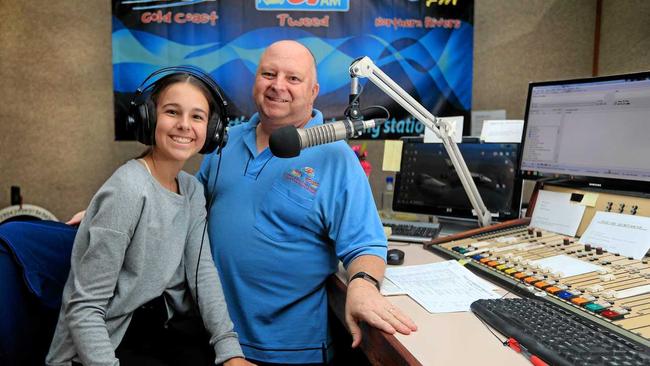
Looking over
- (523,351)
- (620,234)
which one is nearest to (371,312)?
(523,351)

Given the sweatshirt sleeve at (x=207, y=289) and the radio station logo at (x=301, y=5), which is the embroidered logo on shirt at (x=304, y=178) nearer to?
the sweatshirt sleeve at (x=207, y=289)

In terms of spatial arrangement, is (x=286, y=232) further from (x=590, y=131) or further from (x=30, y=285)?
(x=590, y=131)

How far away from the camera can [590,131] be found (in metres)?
1.35

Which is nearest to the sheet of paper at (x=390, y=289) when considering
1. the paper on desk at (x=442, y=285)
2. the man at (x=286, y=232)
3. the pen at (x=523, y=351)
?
the paper on desk at (x=442, y=285)

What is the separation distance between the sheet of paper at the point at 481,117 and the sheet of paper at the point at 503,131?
3.05ft

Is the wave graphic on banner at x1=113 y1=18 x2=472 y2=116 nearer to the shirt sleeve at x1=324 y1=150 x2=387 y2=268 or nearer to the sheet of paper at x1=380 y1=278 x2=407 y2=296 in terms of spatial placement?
the shirt sleeve at x1=324 y1=150 x2=387 y2=268

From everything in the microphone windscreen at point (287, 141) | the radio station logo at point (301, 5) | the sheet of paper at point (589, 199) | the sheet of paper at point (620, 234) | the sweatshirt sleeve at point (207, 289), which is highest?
the radio station logo at point (301, 5)

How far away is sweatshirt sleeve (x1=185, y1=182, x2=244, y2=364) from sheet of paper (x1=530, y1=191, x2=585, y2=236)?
964 millimetres

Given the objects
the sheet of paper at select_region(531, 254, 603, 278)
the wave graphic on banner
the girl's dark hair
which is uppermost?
the wave graphic on banner

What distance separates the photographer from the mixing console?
848 millimetres

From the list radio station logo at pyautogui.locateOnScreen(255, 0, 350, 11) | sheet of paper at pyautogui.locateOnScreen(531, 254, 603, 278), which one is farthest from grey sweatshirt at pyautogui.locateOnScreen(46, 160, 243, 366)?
radio station logo at pyautogui.locateOnScreen(255, 0, 350, 11)

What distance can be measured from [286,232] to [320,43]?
149 cm

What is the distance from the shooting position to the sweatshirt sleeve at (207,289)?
1.19 metres

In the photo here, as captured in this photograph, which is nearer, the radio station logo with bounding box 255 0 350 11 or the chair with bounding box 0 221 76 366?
the chair with bounding box 0 221 76 366
